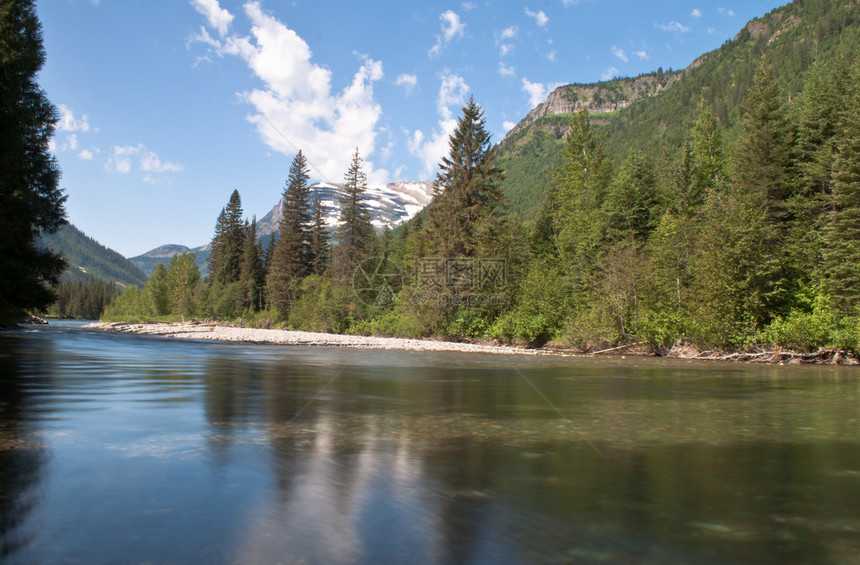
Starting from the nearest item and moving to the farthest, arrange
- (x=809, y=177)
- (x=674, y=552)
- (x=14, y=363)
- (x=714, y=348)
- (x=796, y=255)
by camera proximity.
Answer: (x=674, y=552) → (x=14, y=363) → (x=714, y=348) → (x=796, y=255) → (x=809, y=177)

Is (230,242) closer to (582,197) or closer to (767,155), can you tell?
(582,197)

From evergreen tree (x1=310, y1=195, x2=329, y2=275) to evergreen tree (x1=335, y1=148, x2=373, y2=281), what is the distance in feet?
51.5

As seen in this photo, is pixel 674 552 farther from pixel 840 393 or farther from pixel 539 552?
pixel 840 393

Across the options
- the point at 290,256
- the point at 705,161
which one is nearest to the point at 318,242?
the point at 290,256

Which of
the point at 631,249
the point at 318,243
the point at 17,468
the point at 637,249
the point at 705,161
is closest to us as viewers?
the point at 17,468

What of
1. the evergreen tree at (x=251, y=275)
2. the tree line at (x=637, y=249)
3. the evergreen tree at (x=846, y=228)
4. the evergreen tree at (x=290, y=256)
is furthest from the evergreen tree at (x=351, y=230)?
the evergreen tree at (x=846, y=228)

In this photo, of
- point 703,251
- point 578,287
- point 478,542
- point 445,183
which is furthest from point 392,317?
point 478,542

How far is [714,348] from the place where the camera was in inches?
1085

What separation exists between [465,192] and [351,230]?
19596mm

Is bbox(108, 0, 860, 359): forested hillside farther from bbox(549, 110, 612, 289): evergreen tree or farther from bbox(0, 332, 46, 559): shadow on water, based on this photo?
bbox(0, 332, 46, 559): shadow on water

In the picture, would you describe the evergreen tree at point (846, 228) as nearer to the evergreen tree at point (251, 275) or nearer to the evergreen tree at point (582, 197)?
the evergreen tree at point (582, 197)

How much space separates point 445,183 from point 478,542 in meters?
44.1

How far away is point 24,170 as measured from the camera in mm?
22234

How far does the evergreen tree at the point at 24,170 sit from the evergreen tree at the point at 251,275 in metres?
60.7
